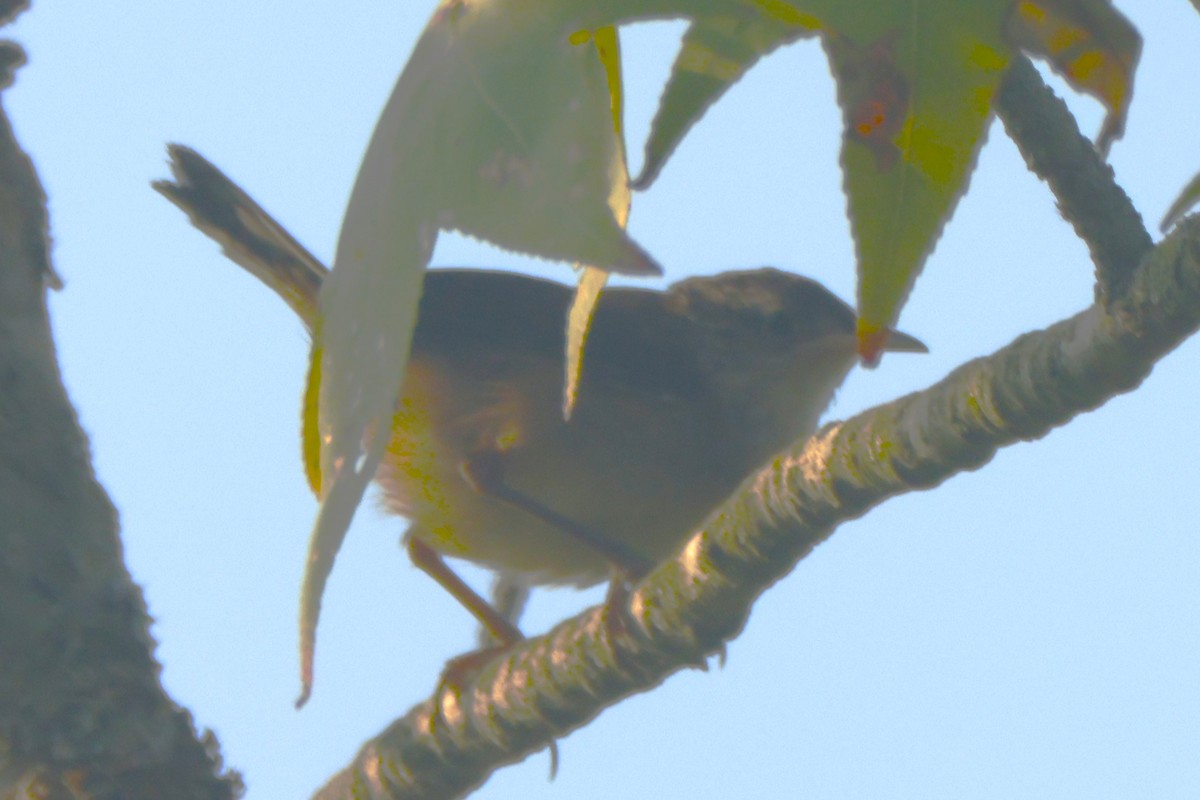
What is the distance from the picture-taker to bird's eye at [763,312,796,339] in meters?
5.19

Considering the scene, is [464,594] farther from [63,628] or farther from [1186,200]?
[1186,200]

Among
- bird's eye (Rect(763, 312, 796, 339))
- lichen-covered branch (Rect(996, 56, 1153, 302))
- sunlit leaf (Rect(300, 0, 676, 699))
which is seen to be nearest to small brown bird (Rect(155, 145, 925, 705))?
bird's eye (Rect(763, 312, 796, 339))

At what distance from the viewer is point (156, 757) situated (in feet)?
9.92

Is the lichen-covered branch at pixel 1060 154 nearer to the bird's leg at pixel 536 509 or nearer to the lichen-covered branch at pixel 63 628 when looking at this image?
the lichen-covered branch at pixel 63 628

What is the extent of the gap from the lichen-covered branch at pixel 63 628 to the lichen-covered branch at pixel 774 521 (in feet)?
1.31

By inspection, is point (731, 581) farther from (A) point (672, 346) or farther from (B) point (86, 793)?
(A) point (672, 346)

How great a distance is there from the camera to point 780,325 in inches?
205

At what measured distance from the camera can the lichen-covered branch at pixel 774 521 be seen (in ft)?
6.58

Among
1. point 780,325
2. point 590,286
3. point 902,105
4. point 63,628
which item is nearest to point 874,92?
point 902,105

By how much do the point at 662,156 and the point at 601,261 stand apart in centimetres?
34

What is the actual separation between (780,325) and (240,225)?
75.8 inches

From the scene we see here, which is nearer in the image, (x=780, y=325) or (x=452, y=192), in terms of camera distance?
(x=452, y=192)

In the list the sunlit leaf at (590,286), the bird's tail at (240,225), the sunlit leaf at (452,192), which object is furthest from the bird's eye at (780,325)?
the sunlit leaf at (452,192)

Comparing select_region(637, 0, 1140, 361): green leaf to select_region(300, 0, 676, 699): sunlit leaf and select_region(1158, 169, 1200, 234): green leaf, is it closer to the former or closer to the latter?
select_region(300, 0, 676, 699): sunlit leaf
